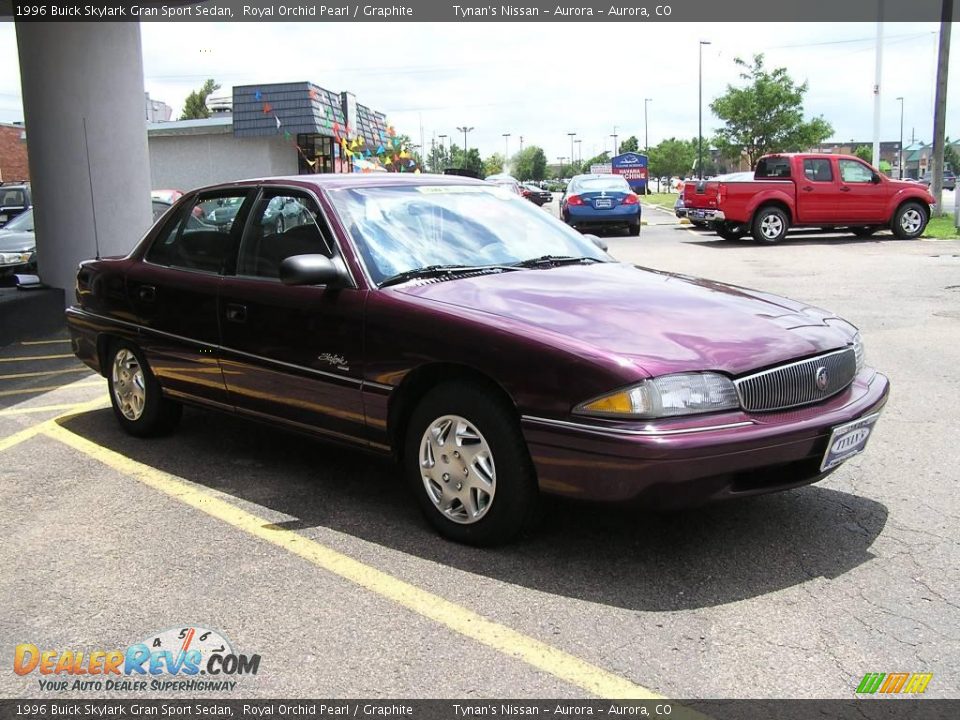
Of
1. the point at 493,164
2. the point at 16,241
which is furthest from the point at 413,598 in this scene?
the point at 493,164

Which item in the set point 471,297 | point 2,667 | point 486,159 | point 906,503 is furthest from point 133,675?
point 486,159

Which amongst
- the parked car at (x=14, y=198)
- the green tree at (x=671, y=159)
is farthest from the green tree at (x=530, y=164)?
the parked car at (x=14, y=198)

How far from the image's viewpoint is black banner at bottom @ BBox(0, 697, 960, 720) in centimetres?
276

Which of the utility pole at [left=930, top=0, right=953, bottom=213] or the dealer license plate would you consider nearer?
the dealer license plate

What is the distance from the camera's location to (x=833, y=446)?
3777 millimetres

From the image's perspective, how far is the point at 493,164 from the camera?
143 metres

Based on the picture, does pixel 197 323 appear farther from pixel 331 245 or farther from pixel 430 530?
pixel 430 530

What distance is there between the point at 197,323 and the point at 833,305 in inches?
314

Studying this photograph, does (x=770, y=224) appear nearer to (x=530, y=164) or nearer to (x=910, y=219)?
(x=910, y=219)

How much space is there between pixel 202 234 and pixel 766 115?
4114 centimetres

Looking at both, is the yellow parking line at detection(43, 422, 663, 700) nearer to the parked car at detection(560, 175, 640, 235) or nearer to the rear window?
the rear window

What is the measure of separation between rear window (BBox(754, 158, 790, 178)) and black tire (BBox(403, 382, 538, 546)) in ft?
57.7

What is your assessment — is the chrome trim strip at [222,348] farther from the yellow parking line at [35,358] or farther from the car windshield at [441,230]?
the yellow parking line at [35,358]

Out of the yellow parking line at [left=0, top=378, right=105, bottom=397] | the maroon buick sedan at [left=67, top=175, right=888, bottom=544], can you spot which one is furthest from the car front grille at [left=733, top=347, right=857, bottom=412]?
the yellow parking line at [left=0, top=378, right=105, bottom=397]
